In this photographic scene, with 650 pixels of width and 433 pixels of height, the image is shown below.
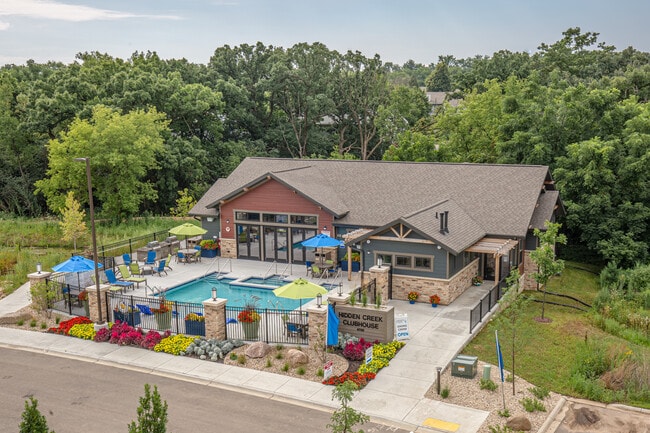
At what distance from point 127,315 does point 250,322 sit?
504cm

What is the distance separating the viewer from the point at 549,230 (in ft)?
79.5

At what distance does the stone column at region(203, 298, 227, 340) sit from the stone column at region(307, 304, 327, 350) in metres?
3.19

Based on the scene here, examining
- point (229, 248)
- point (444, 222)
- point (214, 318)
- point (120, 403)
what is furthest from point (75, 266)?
point (444, 222)

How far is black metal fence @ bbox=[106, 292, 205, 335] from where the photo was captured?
2089cm

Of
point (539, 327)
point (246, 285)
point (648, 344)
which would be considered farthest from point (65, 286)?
point (648, 344)

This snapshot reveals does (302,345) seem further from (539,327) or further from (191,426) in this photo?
(539,327)

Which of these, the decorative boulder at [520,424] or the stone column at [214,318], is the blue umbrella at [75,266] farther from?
the decorative boulder at [520,424]

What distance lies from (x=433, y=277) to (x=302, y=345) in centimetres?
767

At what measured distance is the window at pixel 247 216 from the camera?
33.2 meters

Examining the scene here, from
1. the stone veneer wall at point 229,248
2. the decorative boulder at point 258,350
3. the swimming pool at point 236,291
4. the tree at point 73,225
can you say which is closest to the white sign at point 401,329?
the decorative boulder at point 258,350

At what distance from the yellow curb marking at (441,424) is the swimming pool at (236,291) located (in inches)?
428

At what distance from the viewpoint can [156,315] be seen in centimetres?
2148

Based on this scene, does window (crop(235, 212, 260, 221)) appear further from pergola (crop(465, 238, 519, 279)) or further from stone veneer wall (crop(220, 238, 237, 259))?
pergola (crop(465, 238, 519, 279))

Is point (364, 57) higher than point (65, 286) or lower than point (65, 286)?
higher
